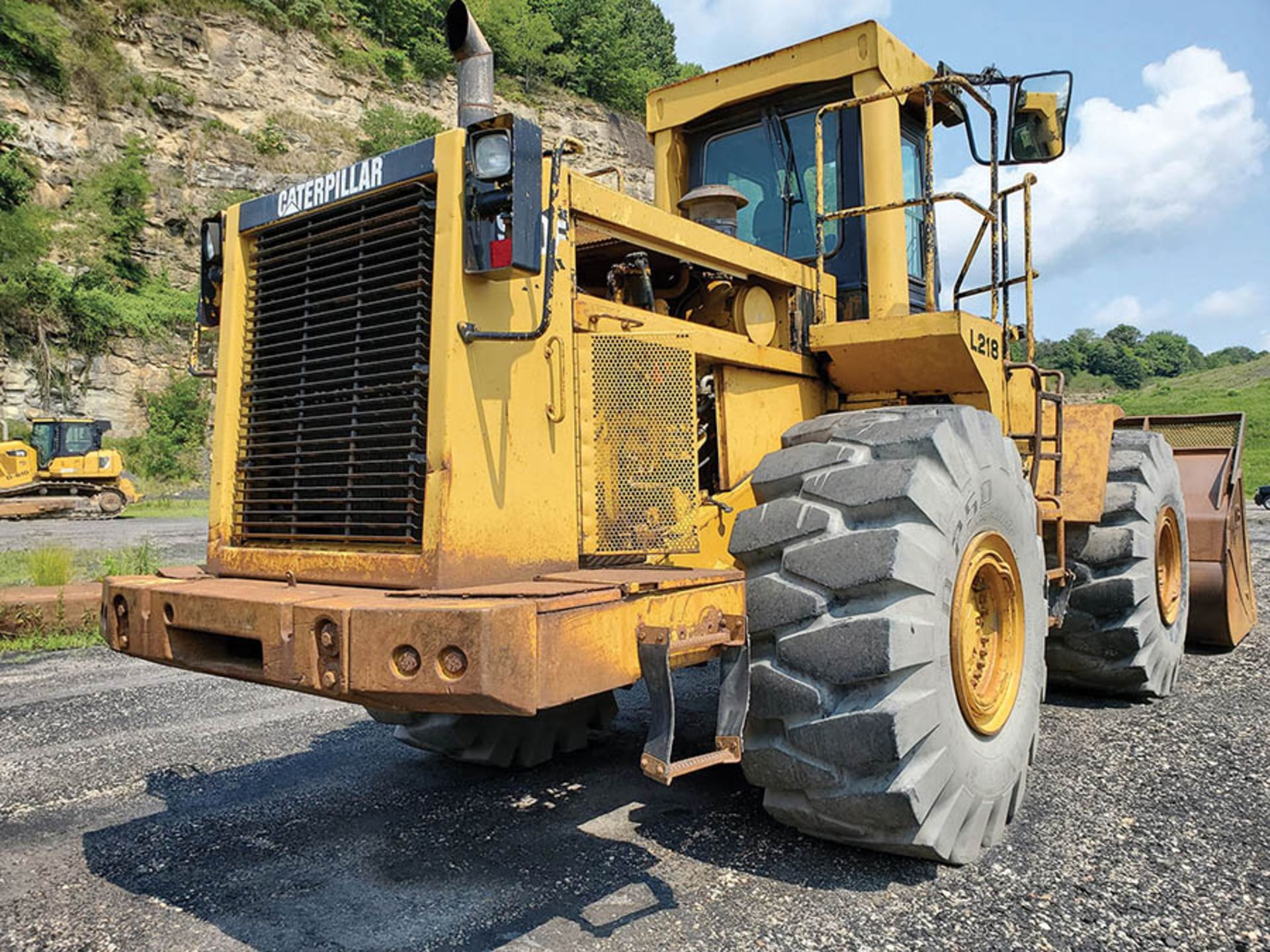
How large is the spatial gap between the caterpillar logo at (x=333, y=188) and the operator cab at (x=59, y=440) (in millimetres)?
23688

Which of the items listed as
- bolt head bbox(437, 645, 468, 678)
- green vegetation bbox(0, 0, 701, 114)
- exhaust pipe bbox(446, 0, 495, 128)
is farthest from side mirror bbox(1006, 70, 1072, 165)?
green vegetation bbox(0, 0, 701, 114)

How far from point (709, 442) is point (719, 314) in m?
0.60

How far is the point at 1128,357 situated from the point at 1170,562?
8370 centimetres

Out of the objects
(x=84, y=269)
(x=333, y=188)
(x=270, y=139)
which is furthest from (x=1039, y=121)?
(x=270, y=139)

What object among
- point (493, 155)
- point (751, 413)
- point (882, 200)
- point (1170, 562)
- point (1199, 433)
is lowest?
point (1170, 562)

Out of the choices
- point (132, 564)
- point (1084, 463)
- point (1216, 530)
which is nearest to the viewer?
point (1084, 463)

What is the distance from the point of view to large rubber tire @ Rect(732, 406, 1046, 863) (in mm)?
2965

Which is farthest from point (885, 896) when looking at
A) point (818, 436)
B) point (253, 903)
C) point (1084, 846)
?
point (253, 903)

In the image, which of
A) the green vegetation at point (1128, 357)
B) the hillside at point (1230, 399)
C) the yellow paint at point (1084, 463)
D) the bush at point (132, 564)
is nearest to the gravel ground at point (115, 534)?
the bush at point (132, 564)

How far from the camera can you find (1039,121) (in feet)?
15.8

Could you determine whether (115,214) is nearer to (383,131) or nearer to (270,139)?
(270,139)

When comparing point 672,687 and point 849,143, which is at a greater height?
point 849,143

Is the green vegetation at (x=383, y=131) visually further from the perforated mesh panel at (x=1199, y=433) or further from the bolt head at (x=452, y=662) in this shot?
the bolt head at (x=452, y=662)

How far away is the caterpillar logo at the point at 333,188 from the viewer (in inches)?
130
